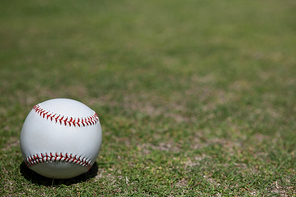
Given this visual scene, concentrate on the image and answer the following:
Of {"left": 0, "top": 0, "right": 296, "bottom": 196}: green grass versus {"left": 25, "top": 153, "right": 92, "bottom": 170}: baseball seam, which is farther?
{"left": 0, "top": 0, "right": 296, "bottom": 196}: green grass

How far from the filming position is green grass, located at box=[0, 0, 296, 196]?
11.3 feet

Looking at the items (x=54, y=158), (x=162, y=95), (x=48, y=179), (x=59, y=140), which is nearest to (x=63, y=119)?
(x=59, y=140)

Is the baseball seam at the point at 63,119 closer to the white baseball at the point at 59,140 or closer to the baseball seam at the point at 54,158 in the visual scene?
the white baseball at the point at 59,140

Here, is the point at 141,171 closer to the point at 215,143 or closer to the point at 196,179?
the point at 196,179

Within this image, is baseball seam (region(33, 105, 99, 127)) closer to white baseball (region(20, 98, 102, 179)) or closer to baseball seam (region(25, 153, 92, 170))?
white baseball (region(20, 98, 102, 179))

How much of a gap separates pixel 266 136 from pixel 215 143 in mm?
914

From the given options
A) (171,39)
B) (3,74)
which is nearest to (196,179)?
(3,74)

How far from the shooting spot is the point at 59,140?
2.94 meters

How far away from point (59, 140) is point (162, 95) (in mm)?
3415

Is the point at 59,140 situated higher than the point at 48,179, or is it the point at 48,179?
the point at 59,140

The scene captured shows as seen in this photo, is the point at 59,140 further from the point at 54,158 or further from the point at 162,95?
the point at 162,95

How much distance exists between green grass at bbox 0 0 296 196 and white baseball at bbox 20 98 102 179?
0.31 metres

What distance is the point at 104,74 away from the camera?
7.05 metres

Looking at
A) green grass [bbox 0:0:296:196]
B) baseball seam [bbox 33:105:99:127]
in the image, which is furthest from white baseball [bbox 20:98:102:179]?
green grass [bbox 0:0:296:196]
